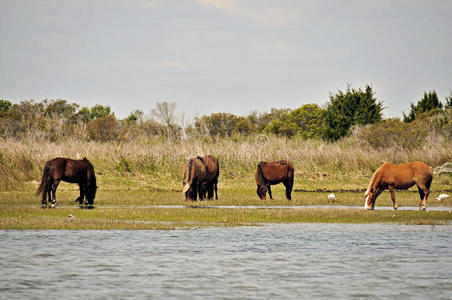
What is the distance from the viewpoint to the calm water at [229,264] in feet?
35.7

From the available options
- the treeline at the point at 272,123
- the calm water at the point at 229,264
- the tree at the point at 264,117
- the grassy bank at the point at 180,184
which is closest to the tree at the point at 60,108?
the treeline at the point at 272,123

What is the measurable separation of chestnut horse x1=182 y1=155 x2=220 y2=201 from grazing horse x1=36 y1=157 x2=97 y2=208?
11.9 feet

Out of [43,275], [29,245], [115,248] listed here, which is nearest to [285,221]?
[115,248]

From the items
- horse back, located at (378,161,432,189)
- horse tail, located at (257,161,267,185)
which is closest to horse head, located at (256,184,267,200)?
horse tail, located at (257,161,267,185)

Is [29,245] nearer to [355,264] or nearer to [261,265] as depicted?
[261,265]

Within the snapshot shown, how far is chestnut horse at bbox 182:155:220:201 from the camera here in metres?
26.1

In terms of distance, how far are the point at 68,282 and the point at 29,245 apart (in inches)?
163

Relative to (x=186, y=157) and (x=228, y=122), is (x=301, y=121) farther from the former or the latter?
(x=186, y=157)

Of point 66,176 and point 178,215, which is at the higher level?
point 66,176

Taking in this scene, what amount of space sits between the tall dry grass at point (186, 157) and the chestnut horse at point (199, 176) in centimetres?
837

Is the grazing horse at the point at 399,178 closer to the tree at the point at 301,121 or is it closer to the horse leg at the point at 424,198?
the horse leg at the point at 424,198

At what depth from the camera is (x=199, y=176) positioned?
86.8ft

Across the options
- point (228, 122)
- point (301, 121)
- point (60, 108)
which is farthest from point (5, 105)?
point (301, 121)

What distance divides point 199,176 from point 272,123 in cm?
5782
